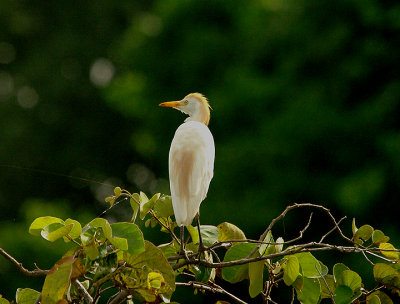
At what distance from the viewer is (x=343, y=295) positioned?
36.7 inches

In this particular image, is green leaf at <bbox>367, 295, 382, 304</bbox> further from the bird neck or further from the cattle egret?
the bird neck

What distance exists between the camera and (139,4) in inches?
218

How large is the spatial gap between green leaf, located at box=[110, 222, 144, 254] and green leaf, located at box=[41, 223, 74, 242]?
5 cm

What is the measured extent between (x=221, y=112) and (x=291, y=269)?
2.89 metres

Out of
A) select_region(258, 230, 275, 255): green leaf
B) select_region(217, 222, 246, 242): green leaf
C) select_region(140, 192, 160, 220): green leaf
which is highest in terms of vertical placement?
select_region(140, 192, 160, 220): green leaf

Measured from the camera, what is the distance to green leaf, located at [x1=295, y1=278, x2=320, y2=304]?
960 millimetres

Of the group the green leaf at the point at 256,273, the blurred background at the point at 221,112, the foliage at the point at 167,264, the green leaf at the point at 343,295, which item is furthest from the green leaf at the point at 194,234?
the blurred background at the point at 221,112

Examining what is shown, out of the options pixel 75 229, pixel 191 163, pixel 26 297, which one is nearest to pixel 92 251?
pixel 75 229

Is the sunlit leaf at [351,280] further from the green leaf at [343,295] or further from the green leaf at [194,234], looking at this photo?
the green leaf at [194,234]

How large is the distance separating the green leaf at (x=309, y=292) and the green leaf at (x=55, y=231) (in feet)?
1.14

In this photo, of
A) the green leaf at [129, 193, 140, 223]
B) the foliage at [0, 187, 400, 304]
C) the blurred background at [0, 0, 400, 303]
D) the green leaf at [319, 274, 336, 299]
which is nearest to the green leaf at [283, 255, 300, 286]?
the foliage at [0, 187, 400, 304]

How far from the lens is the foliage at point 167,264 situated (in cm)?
79

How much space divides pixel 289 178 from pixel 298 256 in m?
2.45

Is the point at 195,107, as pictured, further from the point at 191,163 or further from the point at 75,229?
the point at 75,229
